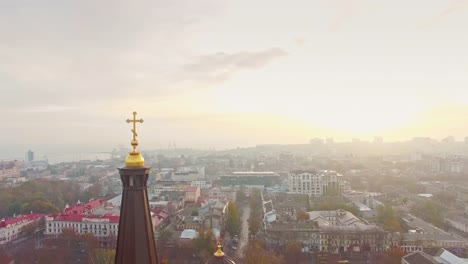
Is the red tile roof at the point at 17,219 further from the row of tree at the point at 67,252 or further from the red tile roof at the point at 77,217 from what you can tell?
the row of tree at the point at 67,252

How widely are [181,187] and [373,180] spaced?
24.2 m

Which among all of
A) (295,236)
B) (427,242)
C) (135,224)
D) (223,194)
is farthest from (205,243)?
(223,194)

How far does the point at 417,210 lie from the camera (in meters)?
32.4

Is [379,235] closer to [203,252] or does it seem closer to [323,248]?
[323,248]

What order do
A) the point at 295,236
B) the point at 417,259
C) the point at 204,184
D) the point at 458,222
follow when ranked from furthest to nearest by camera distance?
1. the point at 204,184
2. the point at 458,222
3. the point at 295,236
4. the point at 417,259

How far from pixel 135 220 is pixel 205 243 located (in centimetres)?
1754

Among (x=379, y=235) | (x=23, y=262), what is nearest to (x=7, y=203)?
(x=23, y=262)

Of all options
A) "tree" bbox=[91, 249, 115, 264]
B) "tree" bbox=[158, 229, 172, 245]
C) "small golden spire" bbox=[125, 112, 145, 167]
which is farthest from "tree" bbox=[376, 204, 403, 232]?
"small golden spire" bbox=[125, 112, 145, 167]

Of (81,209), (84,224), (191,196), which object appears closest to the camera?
(84,224)

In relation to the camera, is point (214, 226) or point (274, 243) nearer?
point (274, 243)

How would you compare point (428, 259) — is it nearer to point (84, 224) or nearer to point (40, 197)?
point (84, 224)

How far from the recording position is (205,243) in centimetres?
2106

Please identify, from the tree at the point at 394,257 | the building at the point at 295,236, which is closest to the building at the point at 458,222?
the building at the point at 295,236

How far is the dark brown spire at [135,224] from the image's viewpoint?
4.14 metres
